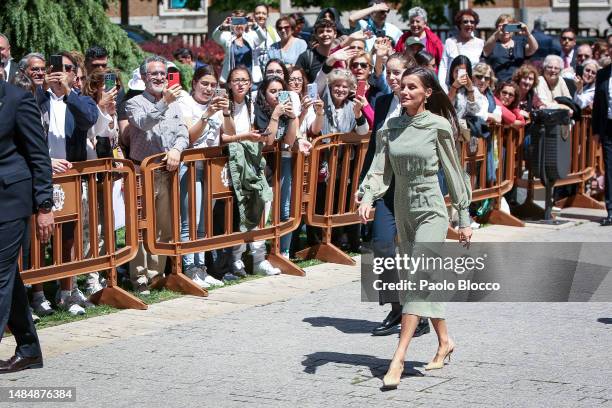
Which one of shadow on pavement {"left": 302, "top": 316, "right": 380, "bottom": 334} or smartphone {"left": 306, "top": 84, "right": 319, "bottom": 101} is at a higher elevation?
smartphone {"left": 306, "top": 84, "right": 319, "bottom": 101}

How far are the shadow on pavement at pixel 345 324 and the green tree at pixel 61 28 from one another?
7.57 meters

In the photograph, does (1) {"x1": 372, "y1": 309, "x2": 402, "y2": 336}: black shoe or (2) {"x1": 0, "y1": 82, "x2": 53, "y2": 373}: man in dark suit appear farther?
(1) {"x1": 372, "y1": 309, "x2": 402, "y2": 336}: black shoe

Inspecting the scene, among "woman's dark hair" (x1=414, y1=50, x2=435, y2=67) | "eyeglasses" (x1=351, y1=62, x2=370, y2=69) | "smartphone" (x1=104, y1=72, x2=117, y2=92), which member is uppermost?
Answer: "woman's dark hair" (x1=414, y1=50, x2=435, y2=67)

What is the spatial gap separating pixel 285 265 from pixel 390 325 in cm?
270

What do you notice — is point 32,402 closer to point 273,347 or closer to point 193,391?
point 193,391

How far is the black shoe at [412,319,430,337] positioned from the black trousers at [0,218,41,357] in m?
2.57

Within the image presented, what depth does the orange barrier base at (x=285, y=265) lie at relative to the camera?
11.5 meters

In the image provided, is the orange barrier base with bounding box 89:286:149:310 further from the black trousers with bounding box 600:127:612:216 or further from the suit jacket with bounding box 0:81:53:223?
the black trousers with bounding box 600:127:612:216

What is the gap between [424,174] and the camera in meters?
7.88

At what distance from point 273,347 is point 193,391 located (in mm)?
1245

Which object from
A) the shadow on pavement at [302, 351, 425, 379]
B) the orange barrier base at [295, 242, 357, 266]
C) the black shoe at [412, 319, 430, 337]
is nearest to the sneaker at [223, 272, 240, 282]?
the orange barrier base at [295, 242, 357, 266]

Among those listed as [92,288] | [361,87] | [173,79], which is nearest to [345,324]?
[92,288]

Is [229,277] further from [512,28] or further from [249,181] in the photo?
[512,28]

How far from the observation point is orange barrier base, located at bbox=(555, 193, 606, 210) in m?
16.3
